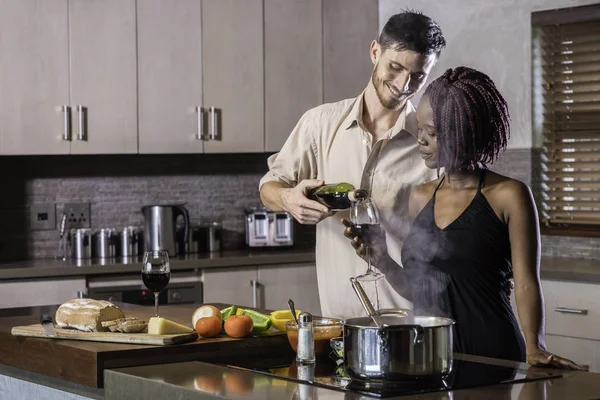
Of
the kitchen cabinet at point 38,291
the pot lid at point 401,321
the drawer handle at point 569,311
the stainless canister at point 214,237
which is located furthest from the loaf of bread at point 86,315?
the stainless canister at point 214,237

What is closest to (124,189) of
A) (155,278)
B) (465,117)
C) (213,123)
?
(213,123)

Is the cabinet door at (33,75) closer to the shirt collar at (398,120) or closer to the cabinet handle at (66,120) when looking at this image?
the cabinet handle at (66,120)

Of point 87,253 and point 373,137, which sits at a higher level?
point 373,137

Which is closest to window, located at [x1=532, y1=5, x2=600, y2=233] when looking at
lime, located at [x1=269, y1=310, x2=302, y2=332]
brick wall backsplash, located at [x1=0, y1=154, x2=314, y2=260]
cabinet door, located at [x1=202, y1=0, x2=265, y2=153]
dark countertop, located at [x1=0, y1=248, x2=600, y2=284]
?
dark countertop, located at [x1=0, y1=248, x2=600, y2=284]

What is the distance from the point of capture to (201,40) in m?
5.10

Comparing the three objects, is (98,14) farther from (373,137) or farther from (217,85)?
(373,137)

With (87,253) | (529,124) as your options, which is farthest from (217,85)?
(529,124)

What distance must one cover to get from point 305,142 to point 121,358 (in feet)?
3.97

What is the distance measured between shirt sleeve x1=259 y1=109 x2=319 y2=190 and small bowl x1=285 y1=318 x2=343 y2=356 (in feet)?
3.21

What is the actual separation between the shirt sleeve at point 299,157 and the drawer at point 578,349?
4.76 feet

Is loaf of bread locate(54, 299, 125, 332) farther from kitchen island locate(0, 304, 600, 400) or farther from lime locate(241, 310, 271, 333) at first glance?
lime locate(241, 310, 271, 333)

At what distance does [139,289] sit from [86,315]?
220 cm

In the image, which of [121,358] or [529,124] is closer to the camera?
[121,358]

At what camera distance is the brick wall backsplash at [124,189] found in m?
5.04
